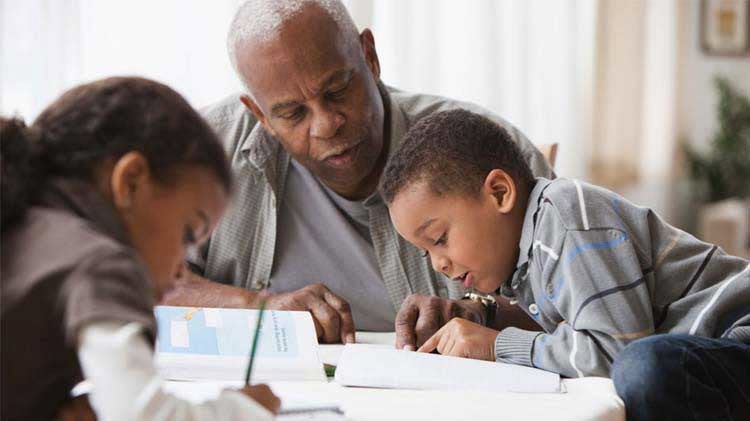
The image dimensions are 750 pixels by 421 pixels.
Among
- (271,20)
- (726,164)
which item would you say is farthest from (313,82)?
(726,164)

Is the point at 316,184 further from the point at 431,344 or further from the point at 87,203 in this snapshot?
the point at 87,203

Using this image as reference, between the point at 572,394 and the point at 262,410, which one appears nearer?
the point at 262,410

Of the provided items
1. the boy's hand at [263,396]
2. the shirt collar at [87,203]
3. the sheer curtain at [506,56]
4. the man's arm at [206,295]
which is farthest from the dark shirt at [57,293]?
the sheer curtain at [506,56]

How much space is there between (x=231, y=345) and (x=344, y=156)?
0.54m

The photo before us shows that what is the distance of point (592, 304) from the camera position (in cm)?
142

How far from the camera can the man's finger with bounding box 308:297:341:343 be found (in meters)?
1.76

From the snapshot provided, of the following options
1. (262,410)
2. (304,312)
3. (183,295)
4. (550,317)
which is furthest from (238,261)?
(262,410)

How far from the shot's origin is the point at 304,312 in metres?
1.76

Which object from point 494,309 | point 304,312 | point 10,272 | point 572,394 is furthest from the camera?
point 494,309

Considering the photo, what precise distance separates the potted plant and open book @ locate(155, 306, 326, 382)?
4.99 m

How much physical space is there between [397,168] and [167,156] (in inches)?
28.4

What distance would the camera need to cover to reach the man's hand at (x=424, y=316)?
169 centimetres

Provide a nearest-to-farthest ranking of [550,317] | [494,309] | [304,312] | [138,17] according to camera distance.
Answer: [550,317] → [304,312] → [494,309] → [138,17]

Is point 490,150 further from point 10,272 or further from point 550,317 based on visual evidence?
point 10,272
